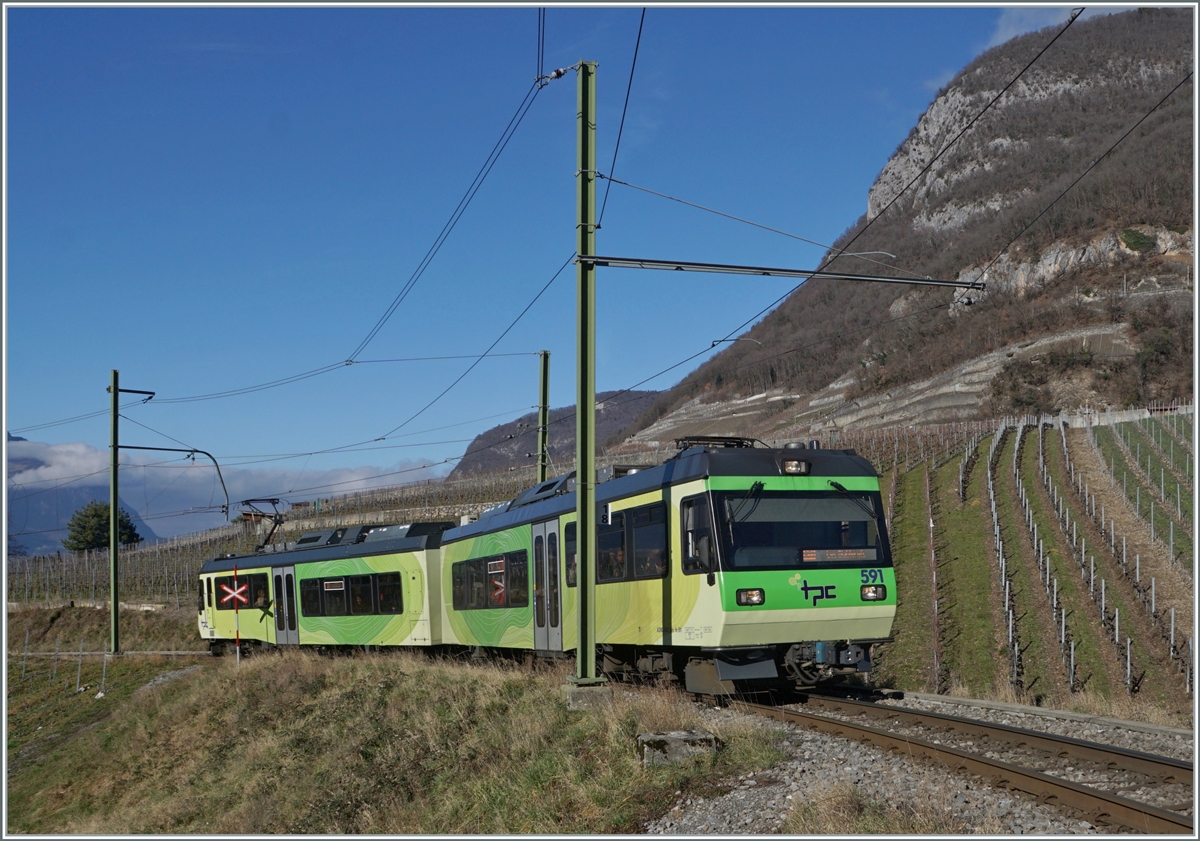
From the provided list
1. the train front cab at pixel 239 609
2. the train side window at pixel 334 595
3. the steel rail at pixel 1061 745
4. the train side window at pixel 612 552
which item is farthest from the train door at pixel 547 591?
the train front cab at pixel 239 609

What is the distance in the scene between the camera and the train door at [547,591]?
707 inches

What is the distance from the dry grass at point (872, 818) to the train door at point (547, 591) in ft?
31.8

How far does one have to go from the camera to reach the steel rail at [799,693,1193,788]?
8.70 meters

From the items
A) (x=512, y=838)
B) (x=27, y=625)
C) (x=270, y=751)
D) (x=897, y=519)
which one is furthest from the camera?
(x=27, y=625)

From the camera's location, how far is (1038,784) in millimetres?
8469

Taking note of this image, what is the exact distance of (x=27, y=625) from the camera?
188 feet

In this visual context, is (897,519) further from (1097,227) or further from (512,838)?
(1097,227)

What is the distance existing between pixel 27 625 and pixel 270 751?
153ft

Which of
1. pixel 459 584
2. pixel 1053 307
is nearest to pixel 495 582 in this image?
pixel 459 584

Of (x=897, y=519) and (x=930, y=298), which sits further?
(x=930, y=298)

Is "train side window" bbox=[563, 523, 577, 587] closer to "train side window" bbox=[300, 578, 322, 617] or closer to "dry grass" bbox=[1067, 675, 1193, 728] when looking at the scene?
"dry grass" bbox=[1067, 675, 1193, 728]

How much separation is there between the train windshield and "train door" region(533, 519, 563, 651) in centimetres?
504

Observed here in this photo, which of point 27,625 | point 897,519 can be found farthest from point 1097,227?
point 27,625

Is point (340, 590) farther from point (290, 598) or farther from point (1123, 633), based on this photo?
point (1123, 633)
